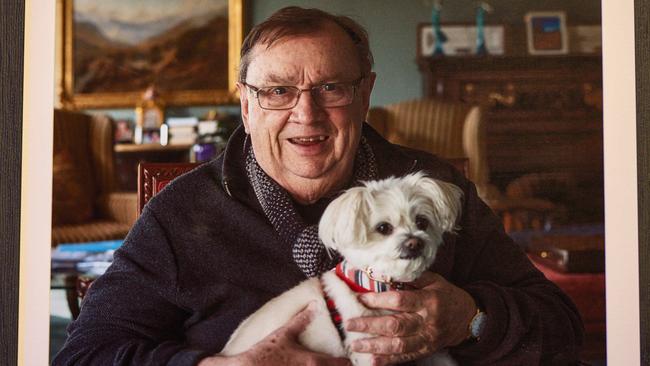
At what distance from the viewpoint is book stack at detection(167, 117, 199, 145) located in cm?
130

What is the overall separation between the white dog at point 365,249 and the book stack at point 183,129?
41 centimetres

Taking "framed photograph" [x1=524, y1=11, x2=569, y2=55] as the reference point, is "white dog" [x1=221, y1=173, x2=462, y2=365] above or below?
below

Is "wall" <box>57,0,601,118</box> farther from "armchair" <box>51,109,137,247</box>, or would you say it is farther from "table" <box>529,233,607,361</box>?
"table" <box>529,233,607,361</box>

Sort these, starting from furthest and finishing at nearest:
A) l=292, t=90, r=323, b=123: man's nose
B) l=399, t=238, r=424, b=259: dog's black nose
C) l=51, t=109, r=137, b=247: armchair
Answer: l=51, t=109, r=137, b=247: armchair, l=292, t=90, r=323, b=123: man's nose, l=399, t=238, r=424, b=259: dog's black nose

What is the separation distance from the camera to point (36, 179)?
1.28 m

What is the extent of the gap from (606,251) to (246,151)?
883 mm

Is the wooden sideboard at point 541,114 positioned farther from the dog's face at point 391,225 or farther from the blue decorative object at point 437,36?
the dog's face at point 391,225

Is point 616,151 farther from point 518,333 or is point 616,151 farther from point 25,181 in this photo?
point 25,181

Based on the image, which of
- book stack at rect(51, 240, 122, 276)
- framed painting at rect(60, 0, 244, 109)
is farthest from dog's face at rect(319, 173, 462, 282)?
book stack at rect(51, 240, 122, 276)

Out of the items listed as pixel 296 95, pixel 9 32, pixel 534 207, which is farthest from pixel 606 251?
pixel 9 32

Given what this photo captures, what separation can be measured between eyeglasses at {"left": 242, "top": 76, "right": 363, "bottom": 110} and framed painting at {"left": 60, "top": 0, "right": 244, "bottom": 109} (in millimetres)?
129

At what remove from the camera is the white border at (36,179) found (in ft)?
4.18

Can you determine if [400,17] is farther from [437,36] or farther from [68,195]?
[68,195]

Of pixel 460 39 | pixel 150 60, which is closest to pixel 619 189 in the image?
pixel 460 39
